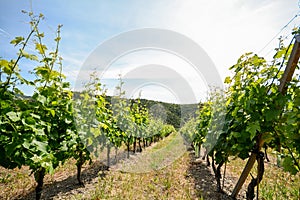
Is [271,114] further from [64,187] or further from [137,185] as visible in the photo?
[64,187]

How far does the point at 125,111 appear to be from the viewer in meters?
8.62

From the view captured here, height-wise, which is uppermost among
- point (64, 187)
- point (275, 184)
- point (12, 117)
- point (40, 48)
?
point (40, 48)

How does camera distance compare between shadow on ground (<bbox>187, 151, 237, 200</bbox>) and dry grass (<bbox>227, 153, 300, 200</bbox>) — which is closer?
dry grass (<bbox>227, 153, 300, 200</bbox>)

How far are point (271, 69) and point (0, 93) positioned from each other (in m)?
3.71

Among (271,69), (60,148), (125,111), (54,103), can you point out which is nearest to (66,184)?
(60,148)

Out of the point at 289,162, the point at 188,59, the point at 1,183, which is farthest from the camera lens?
the point at 188,59

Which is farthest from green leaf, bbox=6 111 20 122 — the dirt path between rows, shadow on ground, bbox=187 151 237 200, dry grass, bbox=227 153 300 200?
dry grass, bbox=227 153 300 200

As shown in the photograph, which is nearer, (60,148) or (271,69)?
(271,69)

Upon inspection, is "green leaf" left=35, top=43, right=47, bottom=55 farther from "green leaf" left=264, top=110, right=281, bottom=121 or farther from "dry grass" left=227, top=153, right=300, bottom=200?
"dry grass" left=227, top=153, right=300, bottom=200

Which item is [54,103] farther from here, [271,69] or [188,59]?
[188,59]

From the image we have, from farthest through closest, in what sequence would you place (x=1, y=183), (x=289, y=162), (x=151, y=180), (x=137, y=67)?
(x=137, y=67) < (x=151, y=180) < (x=1, y=183) < (x=289, y=162)

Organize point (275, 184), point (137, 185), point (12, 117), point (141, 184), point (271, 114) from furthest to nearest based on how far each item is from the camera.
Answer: point (141, 184)
point (137, 185)
point (275, 184)
point (271, 114)
point (12, 117)

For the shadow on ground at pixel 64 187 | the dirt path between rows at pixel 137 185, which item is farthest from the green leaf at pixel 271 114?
the shadow on ground at pixel 64 187

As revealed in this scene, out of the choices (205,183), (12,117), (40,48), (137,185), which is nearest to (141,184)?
(137,185)
